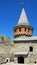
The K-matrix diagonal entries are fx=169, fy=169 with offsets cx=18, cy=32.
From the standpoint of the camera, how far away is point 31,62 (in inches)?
966

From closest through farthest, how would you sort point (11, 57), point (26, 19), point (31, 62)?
1. point (31, 62)
2. point (11, 57)
3. point (26, 19)

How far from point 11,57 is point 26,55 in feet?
15.1

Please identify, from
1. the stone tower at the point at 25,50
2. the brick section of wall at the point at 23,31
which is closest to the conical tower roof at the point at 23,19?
the brick section of wall at the point at 23,31

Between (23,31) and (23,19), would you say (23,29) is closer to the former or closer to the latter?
(23,31)

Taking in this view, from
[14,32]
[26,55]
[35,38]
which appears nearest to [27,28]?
[14,32]

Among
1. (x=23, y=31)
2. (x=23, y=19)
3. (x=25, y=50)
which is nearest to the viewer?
(x=25, y=50)

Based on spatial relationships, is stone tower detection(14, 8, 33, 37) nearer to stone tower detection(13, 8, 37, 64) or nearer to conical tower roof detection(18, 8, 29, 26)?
conical tower roof detection(18, 8, 29, 26)

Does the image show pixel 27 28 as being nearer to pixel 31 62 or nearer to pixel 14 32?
pixel 14 32

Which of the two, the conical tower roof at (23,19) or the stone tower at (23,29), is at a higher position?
the conical tower roof at (23,19)

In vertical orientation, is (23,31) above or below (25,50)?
above

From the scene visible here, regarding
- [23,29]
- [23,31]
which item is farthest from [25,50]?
[23,29]

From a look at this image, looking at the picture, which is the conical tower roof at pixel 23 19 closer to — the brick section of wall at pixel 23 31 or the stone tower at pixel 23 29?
the stone tower at pixel 23 29

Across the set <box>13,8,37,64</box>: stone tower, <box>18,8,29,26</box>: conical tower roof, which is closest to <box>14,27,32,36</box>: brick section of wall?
<box>18,8,29,26</box>: conical tower roof

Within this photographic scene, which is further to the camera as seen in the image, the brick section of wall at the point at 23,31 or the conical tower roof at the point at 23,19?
the conical tower roof at the point at 23,19
